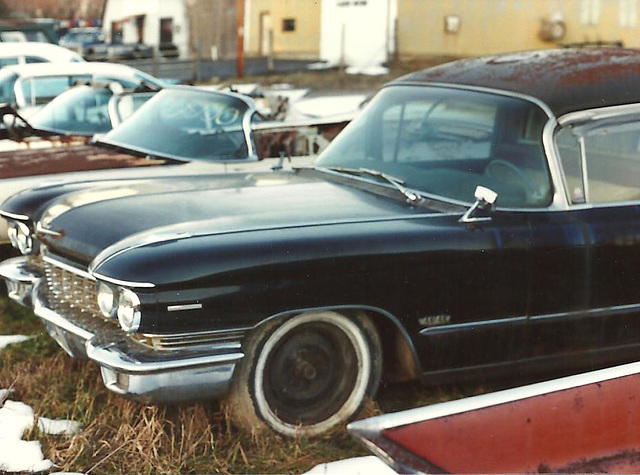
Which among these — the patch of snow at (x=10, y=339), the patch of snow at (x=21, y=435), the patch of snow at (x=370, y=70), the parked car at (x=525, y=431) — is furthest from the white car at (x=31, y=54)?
the patch of snow at (x=370, y=70)

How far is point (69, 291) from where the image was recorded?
4.70 metres

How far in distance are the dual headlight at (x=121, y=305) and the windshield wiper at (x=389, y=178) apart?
4.28 feet

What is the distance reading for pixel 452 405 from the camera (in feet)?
9.89

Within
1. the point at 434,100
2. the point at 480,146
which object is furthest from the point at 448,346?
the point at 434,100

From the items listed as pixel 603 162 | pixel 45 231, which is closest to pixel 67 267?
pixel 45 231

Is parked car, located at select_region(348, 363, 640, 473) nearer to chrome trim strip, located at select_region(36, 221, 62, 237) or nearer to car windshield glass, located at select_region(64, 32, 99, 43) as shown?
chrome trim strip, located at select_region(36, 221, 62, 237)

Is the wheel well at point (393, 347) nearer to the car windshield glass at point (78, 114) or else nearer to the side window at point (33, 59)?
the car windshield glass at point (78, 114)

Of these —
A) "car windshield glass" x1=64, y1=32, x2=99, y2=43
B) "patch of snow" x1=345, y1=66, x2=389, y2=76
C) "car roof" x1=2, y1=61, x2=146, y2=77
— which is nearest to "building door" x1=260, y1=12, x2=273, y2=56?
"patch of snow" x1=345, y1=66, x2=389, y2=76

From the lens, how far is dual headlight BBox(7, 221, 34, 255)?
5.23m

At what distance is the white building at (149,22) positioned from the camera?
3922cm

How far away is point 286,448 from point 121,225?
1111 millimetres

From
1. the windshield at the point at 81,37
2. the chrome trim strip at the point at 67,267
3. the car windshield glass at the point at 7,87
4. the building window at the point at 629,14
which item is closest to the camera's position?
the chrome trim strip at the point at 67,267

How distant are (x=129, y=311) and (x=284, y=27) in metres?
31.7

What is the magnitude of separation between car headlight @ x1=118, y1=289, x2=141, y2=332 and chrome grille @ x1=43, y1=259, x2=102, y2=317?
38 centimetres
